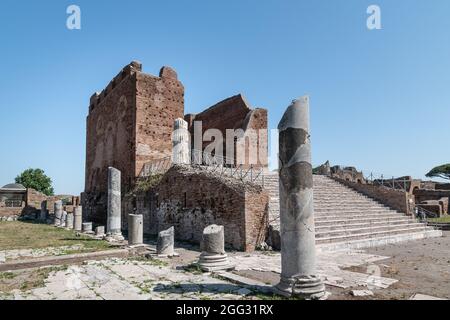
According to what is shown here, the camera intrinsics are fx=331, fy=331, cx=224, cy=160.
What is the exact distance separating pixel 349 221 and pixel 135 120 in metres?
13.2

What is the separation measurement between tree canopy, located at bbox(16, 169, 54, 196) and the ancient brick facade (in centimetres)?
4046

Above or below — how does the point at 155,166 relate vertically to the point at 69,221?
above

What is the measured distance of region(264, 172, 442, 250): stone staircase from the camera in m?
11.2

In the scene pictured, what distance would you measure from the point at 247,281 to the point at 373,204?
12093mm

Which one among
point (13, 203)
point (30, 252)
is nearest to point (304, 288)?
point (30, 252)

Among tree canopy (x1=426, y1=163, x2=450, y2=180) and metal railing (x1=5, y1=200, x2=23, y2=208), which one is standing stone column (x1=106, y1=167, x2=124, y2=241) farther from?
tree canopy (x1=426, y1=163, x2=450, y2=180)

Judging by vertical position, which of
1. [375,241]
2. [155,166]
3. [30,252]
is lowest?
[30,252]

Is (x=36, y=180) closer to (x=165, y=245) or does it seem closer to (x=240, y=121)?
(x=240, y=121)

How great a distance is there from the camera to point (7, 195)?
38.0 m

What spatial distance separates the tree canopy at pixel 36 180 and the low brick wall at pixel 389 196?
57.0 m

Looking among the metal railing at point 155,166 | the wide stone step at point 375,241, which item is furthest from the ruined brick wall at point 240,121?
the wide stone step at point 375,241

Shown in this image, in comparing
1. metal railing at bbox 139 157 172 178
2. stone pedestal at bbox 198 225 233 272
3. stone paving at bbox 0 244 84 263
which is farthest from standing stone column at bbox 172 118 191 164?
stone pedestal at bbox 198 225 233 272

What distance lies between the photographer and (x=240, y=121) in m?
24.2

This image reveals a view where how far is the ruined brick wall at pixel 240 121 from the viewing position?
22.8 meters
